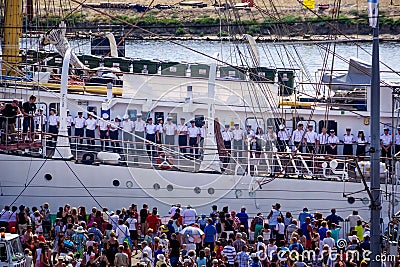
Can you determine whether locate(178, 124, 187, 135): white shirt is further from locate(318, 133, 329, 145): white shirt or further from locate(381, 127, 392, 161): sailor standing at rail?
locate(381, 127, 392, 161): sailor standing at rail

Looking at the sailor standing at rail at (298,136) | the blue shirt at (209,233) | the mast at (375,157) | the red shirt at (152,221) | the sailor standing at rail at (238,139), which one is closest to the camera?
the mast at (375,157)

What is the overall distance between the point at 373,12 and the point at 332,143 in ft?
45.4

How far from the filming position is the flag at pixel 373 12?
16.7 meters

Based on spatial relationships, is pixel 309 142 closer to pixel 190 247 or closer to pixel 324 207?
A: pixel 324 207

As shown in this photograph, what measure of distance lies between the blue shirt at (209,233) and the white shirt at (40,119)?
704 cm

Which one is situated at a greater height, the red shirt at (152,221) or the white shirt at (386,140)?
the white shirt at (386,140)

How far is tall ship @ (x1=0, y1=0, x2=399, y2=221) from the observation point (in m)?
29.7

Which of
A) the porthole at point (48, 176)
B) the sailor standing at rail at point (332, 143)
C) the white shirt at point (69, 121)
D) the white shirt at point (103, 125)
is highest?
the white shirt at point (69, 121)

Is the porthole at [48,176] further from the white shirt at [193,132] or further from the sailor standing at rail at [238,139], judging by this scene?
the sailor standing at rail at [238,139]

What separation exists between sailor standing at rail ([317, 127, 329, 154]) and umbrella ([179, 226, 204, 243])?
650 centimetres

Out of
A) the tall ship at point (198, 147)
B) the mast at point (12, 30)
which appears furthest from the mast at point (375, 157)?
the mast at point (12, 30)

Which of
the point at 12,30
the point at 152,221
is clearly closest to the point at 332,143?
the point at 152,221

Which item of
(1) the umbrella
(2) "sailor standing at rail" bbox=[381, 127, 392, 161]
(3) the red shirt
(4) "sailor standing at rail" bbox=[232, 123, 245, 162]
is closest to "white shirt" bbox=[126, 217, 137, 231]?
(3) the red shirt

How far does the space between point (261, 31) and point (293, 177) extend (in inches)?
1881
